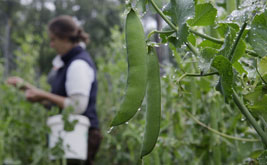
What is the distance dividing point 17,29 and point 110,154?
739cm

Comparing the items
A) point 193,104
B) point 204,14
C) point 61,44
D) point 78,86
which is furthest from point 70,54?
point 204,14

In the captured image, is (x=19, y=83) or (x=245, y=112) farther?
(x=19, y=83)

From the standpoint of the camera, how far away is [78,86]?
1746 millimetres

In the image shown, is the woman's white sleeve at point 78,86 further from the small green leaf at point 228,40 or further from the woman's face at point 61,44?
the small green leaf at point 228,40

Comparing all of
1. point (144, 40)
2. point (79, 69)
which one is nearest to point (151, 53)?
point (144, 40)

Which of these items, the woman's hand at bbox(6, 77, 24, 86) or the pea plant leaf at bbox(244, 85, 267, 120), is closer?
the pea plant leaf at bbox(244, 85, 267, 120)

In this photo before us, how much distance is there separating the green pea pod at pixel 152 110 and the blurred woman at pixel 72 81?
1247 millimetres

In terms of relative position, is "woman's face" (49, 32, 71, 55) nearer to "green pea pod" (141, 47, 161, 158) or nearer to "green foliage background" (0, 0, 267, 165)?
"green foliage background" (0, 0, 267, 165)

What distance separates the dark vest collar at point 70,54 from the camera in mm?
1949

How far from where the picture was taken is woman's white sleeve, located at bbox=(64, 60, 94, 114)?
68.5 inches

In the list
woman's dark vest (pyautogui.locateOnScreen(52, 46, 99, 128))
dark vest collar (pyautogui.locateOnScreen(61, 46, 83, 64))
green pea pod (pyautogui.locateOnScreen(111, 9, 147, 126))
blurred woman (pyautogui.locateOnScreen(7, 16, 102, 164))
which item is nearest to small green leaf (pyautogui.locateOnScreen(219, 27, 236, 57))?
green pea pod (pyautogui.locateOnScreen(111, 9, 147, 126))

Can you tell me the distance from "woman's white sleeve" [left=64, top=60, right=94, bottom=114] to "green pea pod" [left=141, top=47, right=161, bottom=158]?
1.27 m

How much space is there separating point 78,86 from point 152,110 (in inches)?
52.5

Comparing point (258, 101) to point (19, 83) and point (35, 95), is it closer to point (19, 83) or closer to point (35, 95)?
point (35, 95)
